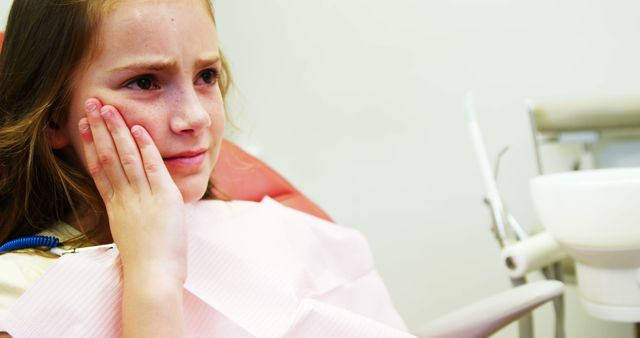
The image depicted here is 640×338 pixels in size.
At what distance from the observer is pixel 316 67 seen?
1.75 m

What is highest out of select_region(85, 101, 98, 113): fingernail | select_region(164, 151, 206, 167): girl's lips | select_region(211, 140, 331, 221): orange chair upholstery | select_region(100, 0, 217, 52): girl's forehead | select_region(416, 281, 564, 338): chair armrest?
select_region(100, 0, 217, 52): girl's forehead

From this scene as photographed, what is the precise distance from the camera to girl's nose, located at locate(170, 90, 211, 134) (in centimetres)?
68

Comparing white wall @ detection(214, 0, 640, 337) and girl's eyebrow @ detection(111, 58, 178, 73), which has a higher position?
girl's eyebrow @ detection(111, 58, 178, 73)

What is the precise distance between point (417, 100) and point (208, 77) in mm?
996


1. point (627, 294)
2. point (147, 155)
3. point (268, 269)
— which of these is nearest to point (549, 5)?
point (627, 294)

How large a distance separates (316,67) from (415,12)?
1.02 ft

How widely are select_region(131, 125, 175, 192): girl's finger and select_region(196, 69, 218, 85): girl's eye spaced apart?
0.11 m

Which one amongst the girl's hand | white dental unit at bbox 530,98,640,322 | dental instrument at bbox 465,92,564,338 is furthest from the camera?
dental instrument at bbox 465,92,564,338

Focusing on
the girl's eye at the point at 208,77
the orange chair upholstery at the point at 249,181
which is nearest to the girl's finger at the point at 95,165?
the girl's eye at the point at 208,77

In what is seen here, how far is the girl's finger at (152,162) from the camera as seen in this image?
654mm

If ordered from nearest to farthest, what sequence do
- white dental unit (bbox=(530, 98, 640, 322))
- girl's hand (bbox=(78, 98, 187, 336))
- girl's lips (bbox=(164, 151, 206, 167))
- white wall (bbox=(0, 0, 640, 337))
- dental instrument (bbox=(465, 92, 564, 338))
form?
girl's hand (bbox=(78, 98, 187, 336)) → girl's lips (bbox=(164, 151, 206, 167)) → white dental unit (bbox=(530, 98, 640, 322)) → dental instrument (bbox=(465, 92, 564, 338)) → white wall (bbox=(0, 0, 640, 337))

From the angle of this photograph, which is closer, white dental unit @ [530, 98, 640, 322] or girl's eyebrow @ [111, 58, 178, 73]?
girl's eyebrow @ [111, 58, 178, 73]

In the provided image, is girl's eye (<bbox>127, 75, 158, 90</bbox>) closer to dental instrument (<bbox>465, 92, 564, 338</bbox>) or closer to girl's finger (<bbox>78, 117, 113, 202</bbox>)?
girl's finger (<bbox>78, 117, 113, 202</bbox>)

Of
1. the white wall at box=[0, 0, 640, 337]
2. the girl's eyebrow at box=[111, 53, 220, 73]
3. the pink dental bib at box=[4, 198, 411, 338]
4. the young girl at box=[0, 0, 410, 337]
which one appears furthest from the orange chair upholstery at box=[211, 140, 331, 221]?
the white wall at box=[0, 0, 640, 337]
